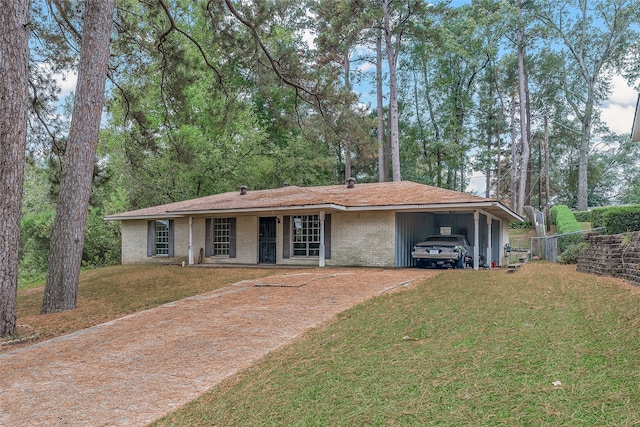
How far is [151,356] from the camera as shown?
18.0 feet

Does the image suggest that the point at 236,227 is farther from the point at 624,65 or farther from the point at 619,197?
the point at 619,197

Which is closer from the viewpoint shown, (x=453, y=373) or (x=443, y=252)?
(x=453, y=373)

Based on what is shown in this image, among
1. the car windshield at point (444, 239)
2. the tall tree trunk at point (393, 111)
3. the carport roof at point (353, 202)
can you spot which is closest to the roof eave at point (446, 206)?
the carport roof at point (353, 202)

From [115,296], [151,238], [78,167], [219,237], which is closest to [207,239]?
[219,237]

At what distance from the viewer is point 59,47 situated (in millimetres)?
13914

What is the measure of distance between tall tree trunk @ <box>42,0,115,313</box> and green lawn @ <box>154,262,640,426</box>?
647 centimetres

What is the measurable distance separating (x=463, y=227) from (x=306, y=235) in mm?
7253

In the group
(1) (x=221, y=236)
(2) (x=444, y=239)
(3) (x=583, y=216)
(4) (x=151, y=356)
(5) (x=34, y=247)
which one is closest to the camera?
(4) (x=151, y=356)

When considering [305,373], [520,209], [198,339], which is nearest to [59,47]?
[198,339]

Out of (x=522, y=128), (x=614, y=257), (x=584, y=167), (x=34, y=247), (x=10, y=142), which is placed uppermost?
(x=522, y=128)

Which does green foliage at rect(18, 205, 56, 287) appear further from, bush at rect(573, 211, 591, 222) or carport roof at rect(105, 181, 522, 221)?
bush at rect(573, 211, 591, 222)

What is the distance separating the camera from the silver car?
14164mm

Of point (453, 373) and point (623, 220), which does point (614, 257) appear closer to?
point (623, 220)

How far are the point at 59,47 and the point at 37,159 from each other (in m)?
4.75
